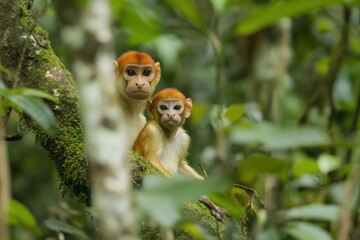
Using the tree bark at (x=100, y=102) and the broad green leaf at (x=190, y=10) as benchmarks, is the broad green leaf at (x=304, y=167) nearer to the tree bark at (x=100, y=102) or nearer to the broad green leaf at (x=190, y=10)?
the broad green leaf at (x=190, y=10)

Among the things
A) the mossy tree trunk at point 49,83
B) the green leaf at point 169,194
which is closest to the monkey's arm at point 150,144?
the mossy tree trunk at point 49,83

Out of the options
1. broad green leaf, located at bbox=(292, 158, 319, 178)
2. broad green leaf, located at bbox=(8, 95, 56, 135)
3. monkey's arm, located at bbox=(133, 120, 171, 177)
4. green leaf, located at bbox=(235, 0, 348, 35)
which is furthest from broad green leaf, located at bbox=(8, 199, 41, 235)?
monkey's arm, located at bbox=(133, 120, 171, 177)

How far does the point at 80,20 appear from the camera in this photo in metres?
2.58

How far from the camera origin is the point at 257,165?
294 centimetres

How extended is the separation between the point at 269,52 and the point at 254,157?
738 cm

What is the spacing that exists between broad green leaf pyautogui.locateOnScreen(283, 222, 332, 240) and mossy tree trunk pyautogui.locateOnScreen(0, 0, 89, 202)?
1904 mm

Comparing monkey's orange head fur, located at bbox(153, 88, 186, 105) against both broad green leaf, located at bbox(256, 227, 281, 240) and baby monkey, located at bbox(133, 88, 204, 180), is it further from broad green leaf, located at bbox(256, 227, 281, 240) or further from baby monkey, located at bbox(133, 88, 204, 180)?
broad green leaf, located at bbox(256, 227, 281, 240)

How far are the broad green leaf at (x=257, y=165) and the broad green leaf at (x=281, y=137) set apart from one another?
0.26 metres

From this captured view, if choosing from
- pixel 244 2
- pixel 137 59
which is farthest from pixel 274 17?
pixel 244 2

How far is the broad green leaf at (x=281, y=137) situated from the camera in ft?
8.58

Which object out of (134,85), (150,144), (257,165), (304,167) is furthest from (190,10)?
(134,85)

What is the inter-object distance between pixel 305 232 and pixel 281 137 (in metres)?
0.76

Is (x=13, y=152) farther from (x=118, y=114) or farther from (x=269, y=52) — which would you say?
(x=118, y=114)

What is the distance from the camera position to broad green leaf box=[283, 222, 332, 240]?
10.6ft
